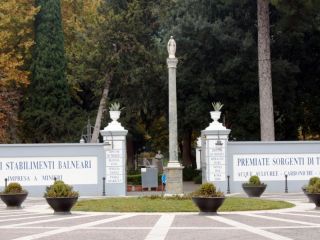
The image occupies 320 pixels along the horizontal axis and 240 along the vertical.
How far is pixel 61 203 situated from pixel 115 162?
35.2 feet

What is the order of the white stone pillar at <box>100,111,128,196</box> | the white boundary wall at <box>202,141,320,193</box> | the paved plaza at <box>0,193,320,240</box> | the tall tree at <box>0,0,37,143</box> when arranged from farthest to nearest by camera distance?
1. the tall tree at <box>0,0,37,143</box>
2. the white boundary wall at <box>202,141,320,193</box>
3. the white stone pillar at <box>100,111,128,196</box>
4. the paved plaza at <box>0,193,320,240</box>

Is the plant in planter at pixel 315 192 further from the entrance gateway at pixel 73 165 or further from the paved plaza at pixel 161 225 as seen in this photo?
the entrance gateway at pixel 73 165

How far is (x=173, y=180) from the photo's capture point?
2475 cm

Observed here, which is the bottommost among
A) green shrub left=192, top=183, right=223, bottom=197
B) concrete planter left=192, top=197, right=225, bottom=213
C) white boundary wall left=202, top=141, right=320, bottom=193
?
concrete planter left=192, top=197, right=225, bottom=213

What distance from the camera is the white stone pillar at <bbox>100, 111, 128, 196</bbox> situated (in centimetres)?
2966

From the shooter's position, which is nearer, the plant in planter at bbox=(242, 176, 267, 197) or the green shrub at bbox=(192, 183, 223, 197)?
the green shrub at bbox=(192, 183, 223, 197)

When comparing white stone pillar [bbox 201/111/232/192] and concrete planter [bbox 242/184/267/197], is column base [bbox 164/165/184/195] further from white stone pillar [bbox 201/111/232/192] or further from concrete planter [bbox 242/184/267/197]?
white stone pillar [bbox 201/111/232/192]

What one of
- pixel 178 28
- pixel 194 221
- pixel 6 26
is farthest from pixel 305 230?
pixel 6 26

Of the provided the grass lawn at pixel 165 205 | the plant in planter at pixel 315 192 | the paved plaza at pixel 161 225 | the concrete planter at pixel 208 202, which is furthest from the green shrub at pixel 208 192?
the plant in planter at pixel 315 192

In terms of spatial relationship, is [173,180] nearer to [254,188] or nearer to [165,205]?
[254,188]

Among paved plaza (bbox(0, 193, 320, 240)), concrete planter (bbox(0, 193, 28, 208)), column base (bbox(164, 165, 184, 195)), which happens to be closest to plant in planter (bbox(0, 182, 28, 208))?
concrete planter (bbox(0, 193, 28, 208))

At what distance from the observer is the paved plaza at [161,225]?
44.4 ft

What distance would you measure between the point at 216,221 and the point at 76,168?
14.4m

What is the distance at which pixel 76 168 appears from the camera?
29.9 m
